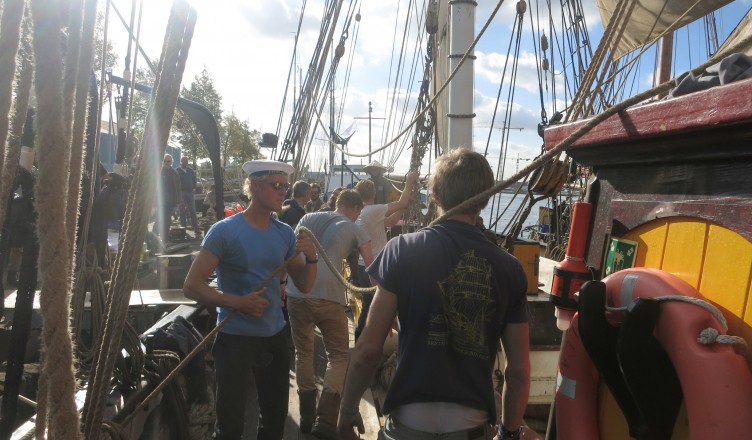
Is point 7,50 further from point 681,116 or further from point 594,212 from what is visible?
point 594,212

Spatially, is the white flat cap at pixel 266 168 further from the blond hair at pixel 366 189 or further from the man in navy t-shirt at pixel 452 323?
the blond hair at pixel 366 189

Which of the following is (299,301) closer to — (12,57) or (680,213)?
(680,213)

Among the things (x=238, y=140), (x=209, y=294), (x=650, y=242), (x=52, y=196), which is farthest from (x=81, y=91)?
(x=238, y=140)

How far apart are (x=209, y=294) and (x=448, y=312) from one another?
125 centimetres

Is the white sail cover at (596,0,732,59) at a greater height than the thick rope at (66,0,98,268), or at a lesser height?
greater

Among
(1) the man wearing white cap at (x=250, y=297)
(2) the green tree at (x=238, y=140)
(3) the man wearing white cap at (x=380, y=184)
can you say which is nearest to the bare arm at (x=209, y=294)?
(1) the man wearing white cap at (x=250, y=297)

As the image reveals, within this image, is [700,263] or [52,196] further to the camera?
[700,263]

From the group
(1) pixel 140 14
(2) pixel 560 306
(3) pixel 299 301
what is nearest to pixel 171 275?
(3) pixel 299 301

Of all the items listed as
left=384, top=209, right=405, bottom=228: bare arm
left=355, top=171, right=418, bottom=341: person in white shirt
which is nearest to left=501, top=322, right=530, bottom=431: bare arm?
left=355, top=171, right=418, bottom=341: person in white shirt

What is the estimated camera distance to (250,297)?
2.38m

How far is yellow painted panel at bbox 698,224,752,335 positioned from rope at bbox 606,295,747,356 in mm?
33

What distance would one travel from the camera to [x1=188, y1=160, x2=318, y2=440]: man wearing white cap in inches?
93.9

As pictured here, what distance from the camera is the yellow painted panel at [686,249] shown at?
49.6 inches

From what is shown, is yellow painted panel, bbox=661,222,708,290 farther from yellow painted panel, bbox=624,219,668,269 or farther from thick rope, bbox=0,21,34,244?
thick rope, bbox=0,21,34,244
